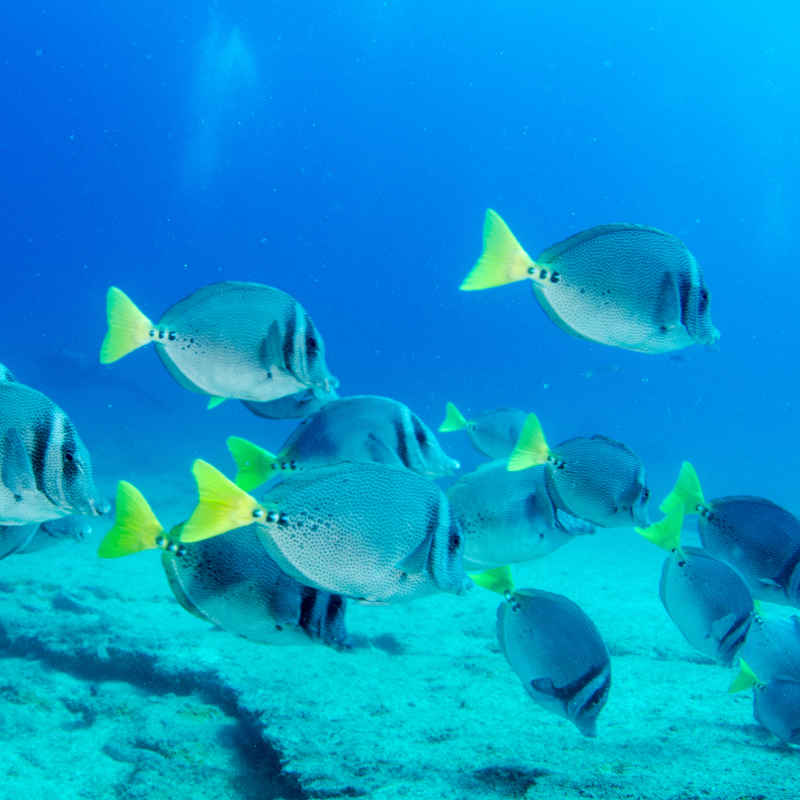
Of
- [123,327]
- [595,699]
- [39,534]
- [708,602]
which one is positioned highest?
[123,327]

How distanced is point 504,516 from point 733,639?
1.09m

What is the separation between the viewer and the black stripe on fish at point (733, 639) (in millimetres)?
2535

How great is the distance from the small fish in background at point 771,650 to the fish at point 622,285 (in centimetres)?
182

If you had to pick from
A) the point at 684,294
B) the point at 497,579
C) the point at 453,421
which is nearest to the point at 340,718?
the point at 497,579

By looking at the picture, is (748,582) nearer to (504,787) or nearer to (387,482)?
(504,787)

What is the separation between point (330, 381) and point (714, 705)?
12.8 feet

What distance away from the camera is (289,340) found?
2285 mm

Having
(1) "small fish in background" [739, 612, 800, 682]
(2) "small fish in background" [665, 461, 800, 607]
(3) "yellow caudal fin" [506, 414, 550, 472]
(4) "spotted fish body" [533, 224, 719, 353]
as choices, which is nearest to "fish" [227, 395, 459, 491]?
(3) "yellow caudal fin" [506, 414, 550, 472]

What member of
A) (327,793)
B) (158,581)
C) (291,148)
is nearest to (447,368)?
(291,148)

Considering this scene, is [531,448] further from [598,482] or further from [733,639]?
[733,639]

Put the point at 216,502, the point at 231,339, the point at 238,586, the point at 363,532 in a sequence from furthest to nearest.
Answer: the point at 231,339 < the point at 238,586 < the point at 363,532 < the point at 216,502

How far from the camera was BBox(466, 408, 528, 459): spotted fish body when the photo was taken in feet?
13.3

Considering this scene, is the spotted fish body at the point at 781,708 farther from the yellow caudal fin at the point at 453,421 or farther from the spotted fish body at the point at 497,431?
the yellow caudal fin at the point at 453,421

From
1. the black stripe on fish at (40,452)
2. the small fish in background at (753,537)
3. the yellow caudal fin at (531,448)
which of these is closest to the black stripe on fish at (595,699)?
the small fish in background at (753,537)
